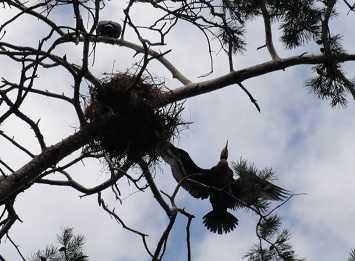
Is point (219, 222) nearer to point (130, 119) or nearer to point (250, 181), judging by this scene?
point (250, 181)

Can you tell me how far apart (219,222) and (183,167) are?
2.90 feet

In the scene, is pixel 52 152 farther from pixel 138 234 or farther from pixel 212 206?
pixel 212 206

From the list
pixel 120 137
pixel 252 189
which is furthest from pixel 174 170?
pixel 120 137

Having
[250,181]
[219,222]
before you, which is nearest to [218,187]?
[219,222]

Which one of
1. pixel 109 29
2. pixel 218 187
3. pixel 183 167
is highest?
pixel 109 29

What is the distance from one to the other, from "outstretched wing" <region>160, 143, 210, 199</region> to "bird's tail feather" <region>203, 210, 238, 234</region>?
230 mm

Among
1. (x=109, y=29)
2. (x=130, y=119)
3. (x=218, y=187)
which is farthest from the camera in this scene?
(x=218, y=187)

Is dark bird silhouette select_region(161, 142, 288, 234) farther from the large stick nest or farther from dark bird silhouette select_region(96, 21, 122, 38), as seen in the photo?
dark bird silhouette select_region(96, 21, 122, 38)

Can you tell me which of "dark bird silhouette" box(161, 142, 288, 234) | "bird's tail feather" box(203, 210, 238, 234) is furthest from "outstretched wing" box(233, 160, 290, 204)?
"bird's tail feather" box(203, 210, 238, 234)

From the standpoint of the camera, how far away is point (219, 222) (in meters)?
5.57

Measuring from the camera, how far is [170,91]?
391cm

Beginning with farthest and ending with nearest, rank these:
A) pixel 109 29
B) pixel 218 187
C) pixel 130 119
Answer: pixel 218 187, pixel 109 29, pixel 130 119

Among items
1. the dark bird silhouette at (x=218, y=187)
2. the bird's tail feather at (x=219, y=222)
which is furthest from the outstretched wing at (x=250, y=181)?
the bird's tail feather at (x=219, y=222)

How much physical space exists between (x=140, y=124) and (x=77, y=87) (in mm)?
674
